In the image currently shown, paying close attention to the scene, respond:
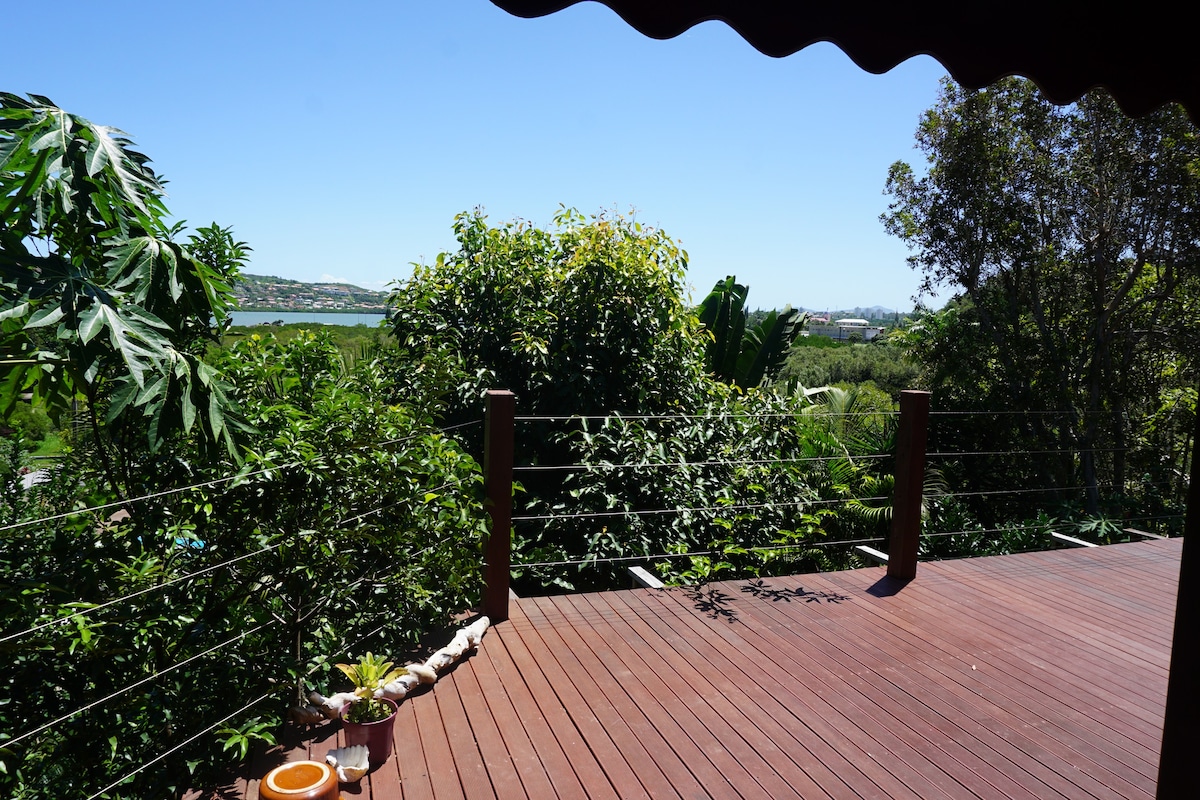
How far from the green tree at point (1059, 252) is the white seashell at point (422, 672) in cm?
709

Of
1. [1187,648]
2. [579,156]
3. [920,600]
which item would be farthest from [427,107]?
[1187,648]

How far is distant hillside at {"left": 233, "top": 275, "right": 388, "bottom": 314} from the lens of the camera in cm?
269

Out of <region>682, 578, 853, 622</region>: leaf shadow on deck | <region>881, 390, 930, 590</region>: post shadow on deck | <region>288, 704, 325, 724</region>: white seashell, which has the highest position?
<region>881, 390, 930, 590</region>: post shadow on deck

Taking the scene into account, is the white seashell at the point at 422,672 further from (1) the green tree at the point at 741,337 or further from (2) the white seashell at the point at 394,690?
(1) the green tree at the point at 741,337

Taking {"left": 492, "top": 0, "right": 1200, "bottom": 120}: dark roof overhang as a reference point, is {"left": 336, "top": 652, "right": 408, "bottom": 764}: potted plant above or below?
below

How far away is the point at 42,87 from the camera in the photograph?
1844 mm

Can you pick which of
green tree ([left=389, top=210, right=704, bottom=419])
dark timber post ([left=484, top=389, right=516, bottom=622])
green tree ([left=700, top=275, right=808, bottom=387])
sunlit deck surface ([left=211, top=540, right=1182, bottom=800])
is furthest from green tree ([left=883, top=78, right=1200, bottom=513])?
dark timber post ([left=484, top=389, right=516, bottom=622])

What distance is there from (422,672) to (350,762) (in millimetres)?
580

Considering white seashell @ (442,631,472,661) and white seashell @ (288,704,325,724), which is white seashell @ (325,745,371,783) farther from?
white seashell @ (442,631,472,661)

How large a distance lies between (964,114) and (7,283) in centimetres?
896

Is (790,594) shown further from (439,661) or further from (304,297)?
(304,297)

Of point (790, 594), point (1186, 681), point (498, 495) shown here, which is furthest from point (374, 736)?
point (790, 594)

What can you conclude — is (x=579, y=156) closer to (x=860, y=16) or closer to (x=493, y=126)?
(x=493, y=126)

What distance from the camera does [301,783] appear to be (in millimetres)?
2057
